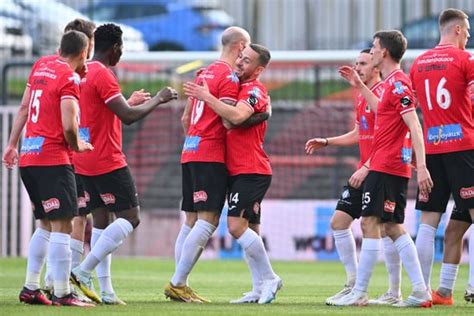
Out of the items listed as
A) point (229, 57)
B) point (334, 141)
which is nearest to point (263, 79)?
point (334, 141)

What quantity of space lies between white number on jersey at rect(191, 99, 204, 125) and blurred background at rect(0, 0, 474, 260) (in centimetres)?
877

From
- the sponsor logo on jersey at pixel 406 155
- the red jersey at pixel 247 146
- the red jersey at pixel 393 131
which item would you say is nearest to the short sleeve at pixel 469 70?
the red jersey at pixel 393 131

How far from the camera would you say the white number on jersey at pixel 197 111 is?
11.7m

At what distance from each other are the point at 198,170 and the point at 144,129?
1097 centimetres

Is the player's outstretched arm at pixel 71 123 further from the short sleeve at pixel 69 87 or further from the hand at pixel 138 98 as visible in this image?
the hand at pixel 138 98

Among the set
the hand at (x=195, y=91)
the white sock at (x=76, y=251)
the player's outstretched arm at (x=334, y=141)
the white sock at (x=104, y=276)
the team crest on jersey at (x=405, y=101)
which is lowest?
the white sock at (x=104, y=276)

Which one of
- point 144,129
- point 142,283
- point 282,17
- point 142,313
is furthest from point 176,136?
point 142,313

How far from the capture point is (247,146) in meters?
11.6

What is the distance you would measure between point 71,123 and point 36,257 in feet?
4.07

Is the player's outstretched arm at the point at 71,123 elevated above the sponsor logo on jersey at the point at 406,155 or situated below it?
above

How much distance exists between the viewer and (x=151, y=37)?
26.8 m

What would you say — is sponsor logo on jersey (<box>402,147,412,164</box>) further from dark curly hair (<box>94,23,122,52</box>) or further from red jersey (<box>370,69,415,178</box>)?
dark curly hair (<box>94,23,122,52</box>)

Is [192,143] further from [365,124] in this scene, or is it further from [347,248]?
[347,248]

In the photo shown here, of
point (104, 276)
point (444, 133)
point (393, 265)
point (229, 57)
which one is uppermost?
point (229, 57)
